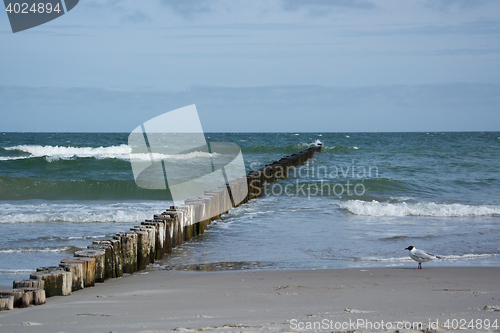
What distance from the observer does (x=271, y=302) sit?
3.67 m

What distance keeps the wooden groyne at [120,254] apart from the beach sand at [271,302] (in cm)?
13

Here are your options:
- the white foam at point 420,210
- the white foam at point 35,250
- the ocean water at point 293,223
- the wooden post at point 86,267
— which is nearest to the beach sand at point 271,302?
the wooden post at point 86,267

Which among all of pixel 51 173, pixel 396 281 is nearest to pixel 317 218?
pixel 396 281

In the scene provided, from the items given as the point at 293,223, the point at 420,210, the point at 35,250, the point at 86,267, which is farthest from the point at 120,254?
the point at 420,210

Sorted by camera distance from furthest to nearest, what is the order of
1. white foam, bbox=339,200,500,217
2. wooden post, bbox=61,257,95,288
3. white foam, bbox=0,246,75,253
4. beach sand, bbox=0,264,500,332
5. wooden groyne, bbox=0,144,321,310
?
white foam, bbox=339,200,500,217 → white foam, bbox=0,246,75,253 → wooden post, bbox=61,257,95,288 → wooden groyne, bbox=0,144,321,310 → beach sand, bbox=0,264,500,332

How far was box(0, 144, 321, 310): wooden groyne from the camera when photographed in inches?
147

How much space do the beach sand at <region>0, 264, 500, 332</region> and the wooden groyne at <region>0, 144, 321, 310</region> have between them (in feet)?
0.41

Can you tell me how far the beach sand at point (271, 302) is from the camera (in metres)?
3.04

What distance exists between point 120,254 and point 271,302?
2065 mm

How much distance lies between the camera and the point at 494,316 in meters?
3.15

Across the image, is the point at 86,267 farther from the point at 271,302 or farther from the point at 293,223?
the point at 293,223

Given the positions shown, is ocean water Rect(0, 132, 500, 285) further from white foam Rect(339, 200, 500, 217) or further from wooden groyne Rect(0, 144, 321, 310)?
wooden groyne Rect(0, 144, 321, 310)

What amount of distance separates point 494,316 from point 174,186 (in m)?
12.6

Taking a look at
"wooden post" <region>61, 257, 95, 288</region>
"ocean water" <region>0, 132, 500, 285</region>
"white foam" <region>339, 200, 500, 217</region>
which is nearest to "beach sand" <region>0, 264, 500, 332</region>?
"wooden post" <region>61, 257, 95, 288</region>
